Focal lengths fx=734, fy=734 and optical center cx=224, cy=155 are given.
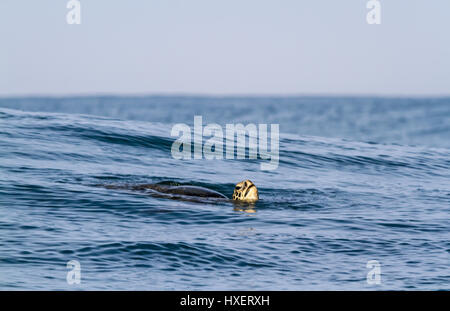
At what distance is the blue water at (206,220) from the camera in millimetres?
12242

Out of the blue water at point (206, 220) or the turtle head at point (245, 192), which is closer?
the blue water at point (206, 220)

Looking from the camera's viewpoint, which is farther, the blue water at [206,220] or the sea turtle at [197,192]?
the sea turtle at [197,192]

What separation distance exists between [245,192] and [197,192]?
1.22 meters

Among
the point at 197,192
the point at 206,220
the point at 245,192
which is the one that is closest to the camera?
the point at 206,220

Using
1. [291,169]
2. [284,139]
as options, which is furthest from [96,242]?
[284,139]

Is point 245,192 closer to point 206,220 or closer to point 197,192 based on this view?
point 197,192

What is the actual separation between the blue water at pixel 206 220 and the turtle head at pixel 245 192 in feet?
0.90

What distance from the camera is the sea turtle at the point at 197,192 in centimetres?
1839

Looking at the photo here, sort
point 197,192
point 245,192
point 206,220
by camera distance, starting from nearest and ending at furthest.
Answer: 1. point 206,220
2. point 245,192
3. point 197,192

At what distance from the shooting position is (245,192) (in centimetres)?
1848

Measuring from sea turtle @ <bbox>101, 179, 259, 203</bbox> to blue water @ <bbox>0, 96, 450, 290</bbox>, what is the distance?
0.39m

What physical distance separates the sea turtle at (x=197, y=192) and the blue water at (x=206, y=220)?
0.39m

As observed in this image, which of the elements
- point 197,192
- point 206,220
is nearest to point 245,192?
point 197,192
